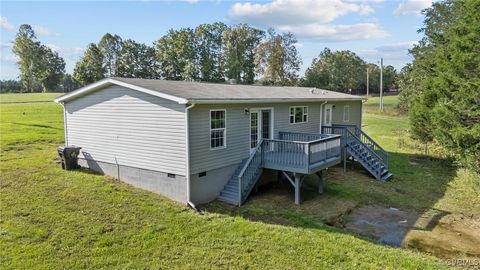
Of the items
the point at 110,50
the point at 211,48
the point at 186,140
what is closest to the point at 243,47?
the point at 211,48

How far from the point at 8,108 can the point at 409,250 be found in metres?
31.4

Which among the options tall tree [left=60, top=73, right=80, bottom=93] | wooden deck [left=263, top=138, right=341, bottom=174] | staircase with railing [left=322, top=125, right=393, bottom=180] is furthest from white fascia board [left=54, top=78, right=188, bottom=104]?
tall tree [left=60, top=73, right=80, bottom=93]

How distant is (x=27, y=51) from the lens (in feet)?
191

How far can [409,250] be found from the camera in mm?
7938

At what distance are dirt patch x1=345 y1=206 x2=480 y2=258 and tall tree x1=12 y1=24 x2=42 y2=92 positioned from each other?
211 feet

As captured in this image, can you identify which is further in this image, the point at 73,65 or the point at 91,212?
the point at 73,65

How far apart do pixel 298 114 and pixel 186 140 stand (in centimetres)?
668

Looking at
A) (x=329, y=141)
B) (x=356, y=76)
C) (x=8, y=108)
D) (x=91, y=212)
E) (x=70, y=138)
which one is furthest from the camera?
(x=356, y=76)

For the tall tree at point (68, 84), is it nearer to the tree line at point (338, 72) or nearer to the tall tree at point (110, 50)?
the tall tree at point (110, 50)

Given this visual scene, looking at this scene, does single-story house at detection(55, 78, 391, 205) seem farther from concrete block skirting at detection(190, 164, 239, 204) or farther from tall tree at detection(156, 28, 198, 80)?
tall tree at detection(156, 28, 198, 80)

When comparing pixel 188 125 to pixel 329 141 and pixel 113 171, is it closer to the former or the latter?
pixel 113 171

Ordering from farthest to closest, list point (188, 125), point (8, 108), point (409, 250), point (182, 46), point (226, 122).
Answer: point (182, 46) → point (8, 108) → point (226, 122) → point (188, 125) → point (409, 250)

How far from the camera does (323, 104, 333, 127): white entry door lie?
17141 mm

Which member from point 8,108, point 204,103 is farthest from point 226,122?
point 8,108
